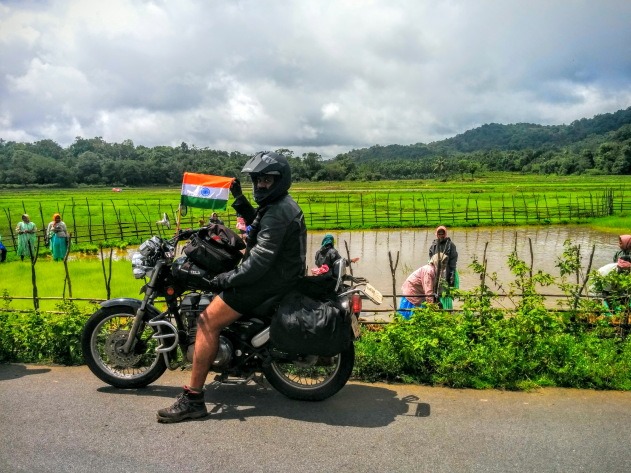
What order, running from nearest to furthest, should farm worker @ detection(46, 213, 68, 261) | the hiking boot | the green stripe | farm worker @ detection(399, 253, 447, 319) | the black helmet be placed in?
the hiking boot → the black helmet → farm worker @ detection(399, 253, 447, 319) → the green stripe → farm worker @ detection(46, 213, 68, 261)

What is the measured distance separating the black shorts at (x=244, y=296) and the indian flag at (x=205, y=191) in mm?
6922

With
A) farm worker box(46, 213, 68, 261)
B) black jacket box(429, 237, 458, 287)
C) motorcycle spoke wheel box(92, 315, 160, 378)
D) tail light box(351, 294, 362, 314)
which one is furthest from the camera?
farm worker box(46, 213, 68, 261)

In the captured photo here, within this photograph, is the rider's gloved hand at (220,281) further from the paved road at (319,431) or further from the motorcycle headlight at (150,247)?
the paved road at (319,431)

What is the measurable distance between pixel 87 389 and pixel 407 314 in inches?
149

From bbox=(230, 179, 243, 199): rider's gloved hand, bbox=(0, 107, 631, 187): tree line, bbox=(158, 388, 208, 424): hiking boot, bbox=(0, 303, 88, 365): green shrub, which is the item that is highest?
bbox=(0, 107, 631, 187): tree line

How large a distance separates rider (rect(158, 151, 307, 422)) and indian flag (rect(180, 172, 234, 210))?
6855 mm

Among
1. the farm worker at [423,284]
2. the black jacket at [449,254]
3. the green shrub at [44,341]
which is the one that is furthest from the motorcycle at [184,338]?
the black jacket at [449,254]

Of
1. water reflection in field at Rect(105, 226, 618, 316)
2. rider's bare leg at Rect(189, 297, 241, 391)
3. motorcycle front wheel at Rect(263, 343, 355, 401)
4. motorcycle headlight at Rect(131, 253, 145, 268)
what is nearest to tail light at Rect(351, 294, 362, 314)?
motorcycle front wheel at Rect(263, 343, 355, 401)

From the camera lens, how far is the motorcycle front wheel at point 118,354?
158 inches

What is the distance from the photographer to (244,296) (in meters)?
3.59

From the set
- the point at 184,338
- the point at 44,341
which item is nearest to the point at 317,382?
the point at 184,338

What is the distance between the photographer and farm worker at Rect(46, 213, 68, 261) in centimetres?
1418

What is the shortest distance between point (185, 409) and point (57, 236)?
1270 centimetres

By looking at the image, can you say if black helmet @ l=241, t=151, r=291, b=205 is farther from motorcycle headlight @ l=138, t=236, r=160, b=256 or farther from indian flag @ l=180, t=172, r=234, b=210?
indian flag @ l=180, t=172, r=234, b=210
